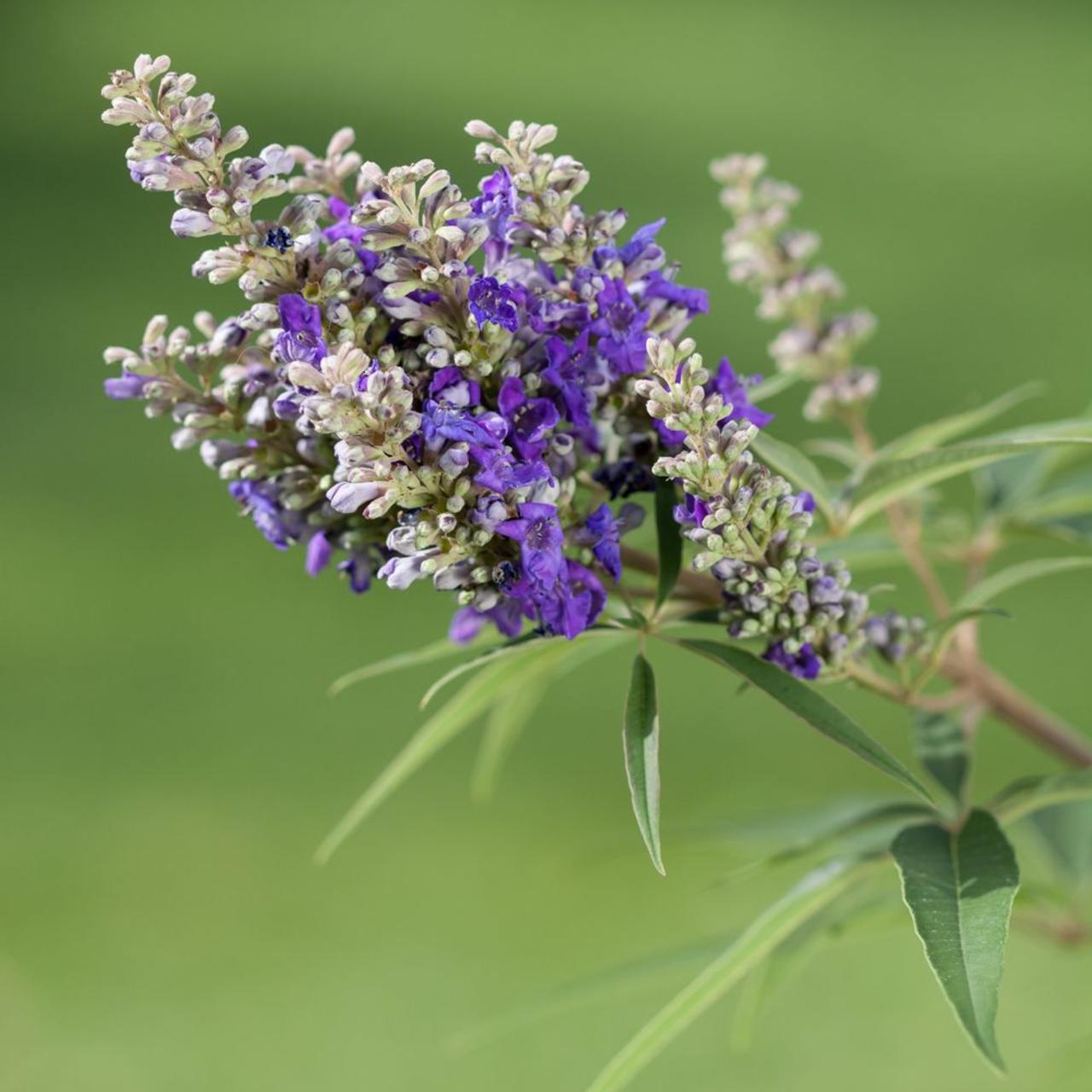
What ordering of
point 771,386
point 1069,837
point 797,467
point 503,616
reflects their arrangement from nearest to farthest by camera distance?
point 503,616
point 797,467
point 771,386
point 1069,837

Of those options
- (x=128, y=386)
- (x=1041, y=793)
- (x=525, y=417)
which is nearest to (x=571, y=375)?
(x=525, y=417)

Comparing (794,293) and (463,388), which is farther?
(794,293)

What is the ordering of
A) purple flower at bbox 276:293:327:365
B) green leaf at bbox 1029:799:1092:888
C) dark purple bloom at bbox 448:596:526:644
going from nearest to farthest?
purple flower at bbox 276:293:327:365, dark purple bloom at bbox 448:596:526:644, green leaf at bbox 1029:799:1092:888

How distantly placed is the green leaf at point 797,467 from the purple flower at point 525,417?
165 millimetres

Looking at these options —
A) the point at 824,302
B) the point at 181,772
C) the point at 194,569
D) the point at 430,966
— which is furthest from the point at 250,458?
the point at 194,569

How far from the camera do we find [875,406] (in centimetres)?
394

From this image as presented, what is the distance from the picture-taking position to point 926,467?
2.92 ft

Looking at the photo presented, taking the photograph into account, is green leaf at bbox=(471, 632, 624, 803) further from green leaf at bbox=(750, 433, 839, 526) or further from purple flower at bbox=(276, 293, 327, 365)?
purple flower at bbox=(276, 293, 327, 365)

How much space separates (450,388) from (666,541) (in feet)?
0.63

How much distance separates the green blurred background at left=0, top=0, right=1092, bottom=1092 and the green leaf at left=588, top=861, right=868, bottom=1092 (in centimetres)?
35

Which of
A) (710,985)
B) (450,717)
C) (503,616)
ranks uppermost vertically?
(503,616)

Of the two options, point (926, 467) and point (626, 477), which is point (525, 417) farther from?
point (926, 467)

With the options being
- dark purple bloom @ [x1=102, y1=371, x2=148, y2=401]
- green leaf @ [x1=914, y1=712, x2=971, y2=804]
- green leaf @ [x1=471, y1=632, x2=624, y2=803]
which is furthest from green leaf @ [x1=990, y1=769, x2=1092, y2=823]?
dark purple bloom @ [x1=102, y1=371, x2=148, y2=401]

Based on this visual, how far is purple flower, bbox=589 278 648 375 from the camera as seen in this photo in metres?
0.77
